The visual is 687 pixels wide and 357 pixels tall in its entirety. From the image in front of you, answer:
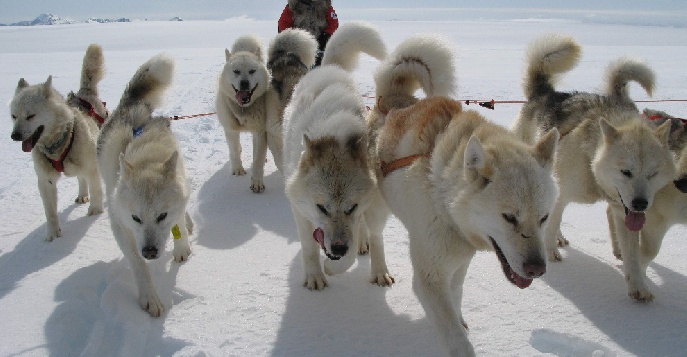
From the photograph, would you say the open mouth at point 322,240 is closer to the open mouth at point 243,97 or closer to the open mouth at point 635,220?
the open mouth at point 635,220

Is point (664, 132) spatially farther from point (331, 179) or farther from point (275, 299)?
point (275, 299)

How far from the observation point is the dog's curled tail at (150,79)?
3818mm

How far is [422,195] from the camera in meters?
2.16

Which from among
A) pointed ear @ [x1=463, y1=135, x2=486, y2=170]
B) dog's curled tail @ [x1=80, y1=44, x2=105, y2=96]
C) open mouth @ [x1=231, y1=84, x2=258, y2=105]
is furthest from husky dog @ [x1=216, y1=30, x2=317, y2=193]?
pointed ear @ [x1=463, y1=135, x2=486, y2=170]

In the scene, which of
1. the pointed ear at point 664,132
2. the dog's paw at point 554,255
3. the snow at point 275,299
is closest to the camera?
the snow at point 275,299

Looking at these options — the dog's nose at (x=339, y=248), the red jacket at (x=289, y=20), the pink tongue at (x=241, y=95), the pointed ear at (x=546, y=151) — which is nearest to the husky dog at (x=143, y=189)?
the dog's nose at (x=339, y=248)

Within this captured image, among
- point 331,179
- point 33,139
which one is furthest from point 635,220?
point 33,139

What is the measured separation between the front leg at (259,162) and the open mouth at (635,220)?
2.97 m

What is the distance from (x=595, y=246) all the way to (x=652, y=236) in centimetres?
62

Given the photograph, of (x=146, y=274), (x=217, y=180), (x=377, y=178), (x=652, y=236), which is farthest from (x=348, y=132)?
(x=217, y=180)

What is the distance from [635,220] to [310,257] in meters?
1.76

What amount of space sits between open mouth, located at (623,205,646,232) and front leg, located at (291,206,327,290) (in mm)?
1683

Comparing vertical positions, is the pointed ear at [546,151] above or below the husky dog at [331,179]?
above

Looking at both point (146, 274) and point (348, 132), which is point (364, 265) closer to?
point (348, 132)
